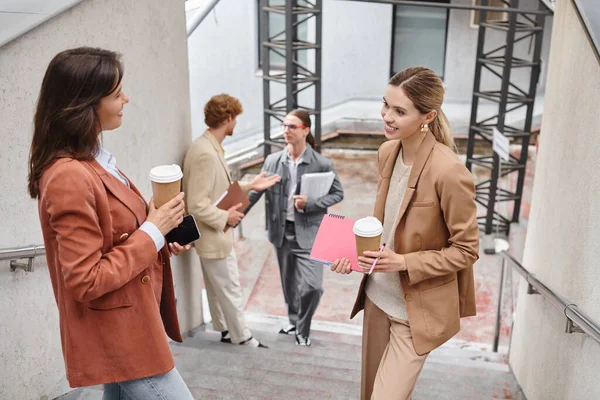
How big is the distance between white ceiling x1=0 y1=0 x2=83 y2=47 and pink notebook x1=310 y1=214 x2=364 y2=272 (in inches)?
53.1

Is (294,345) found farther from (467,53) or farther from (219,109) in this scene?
(467,53)

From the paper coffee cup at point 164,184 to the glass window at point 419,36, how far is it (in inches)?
537

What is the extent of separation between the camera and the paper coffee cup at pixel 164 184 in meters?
1.96

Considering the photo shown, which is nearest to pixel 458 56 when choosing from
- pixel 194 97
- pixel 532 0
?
pixel 532 0

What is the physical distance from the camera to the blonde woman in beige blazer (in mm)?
3854

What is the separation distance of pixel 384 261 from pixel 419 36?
1379 centimetres

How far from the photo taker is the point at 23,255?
2396mm

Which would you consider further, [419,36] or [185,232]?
[419,36]

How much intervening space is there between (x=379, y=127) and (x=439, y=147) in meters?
11.9

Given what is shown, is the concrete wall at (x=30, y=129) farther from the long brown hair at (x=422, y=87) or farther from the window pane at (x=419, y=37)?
the window pane at (x=419, y=37)

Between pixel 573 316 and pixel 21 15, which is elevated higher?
pixel 21 15

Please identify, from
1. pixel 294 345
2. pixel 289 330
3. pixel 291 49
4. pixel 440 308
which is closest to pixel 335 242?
pixel 440 308

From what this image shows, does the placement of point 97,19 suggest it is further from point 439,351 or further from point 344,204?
point 344,204

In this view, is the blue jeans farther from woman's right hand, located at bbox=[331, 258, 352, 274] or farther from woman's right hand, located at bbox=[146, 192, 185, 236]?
woman's right hand, located at bbox=[331, 258, 352, 274]
